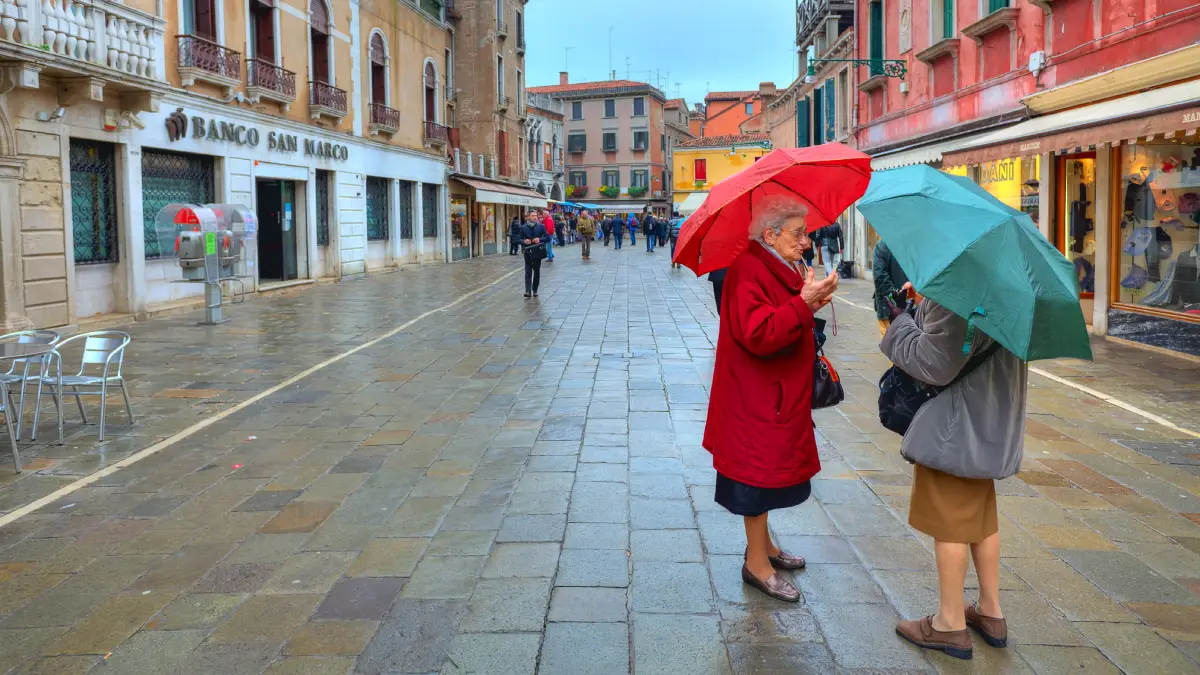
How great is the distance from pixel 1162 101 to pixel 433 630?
26.1ft

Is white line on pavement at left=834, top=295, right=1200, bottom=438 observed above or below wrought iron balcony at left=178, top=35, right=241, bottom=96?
below

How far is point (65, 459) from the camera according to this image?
5840 millimetres

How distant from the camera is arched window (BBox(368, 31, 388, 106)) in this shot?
23.8 metres

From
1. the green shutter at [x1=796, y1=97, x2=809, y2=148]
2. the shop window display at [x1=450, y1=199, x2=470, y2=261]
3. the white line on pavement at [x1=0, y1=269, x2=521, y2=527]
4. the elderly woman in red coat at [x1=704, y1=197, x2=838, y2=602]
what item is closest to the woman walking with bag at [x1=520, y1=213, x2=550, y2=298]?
the white line on pavement at [x1=0, y1=269, x2=521, y2=527]

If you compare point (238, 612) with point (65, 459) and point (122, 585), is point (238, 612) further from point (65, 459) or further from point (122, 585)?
point (65, 459)

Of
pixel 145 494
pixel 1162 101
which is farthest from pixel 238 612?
pixel 1162 101

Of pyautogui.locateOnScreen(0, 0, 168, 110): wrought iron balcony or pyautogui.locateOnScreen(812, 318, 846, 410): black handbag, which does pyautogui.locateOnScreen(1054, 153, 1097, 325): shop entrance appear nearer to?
pyautogui.locateOnScreen(812, 318, 846, 410): black handbag

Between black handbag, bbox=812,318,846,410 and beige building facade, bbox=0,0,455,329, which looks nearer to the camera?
black handbag, bbox=812,318,846,410

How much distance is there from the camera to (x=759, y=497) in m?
3.47

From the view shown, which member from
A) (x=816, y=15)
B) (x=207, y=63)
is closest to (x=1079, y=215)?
(x=207, y=63)

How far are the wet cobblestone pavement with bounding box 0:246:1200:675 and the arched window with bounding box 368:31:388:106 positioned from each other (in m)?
16.9

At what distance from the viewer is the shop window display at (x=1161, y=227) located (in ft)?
31.0

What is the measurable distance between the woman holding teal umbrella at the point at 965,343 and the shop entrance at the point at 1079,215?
9241 mm

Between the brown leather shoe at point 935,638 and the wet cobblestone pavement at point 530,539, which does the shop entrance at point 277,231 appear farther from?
the brown leather shoe at point 935,638
